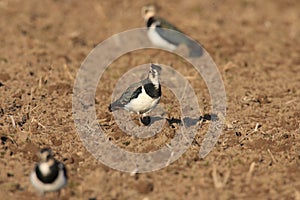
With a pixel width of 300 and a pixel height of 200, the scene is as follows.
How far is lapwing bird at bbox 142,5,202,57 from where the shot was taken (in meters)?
12.2

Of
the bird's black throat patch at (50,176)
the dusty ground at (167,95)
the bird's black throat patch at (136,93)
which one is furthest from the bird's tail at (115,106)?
the bird's black throat patch at (50,176)

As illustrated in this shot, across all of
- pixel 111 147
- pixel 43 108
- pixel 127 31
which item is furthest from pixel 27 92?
pixel 127 31

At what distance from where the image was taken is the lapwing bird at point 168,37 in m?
12.2

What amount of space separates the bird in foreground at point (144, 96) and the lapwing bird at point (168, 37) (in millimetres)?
3049

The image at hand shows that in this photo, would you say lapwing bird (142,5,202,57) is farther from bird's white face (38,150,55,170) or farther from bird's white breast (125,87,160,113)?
bird's white face (38,150,55,170)

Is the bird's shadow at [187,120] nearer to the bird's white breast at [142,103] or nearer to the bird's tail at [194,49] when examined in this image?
the bird's white breast at [142,103]

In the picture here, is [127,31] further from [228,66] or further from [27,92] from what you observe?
[27,92]

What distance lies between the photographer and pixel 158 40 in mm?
12320

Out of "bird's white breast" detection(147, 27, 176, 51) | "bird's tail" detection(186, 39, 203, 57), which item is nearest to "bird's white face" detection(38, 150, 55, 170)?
"bird's white breast" detection(147, 27, 176, 51)

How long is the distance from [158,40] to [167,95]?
2.19 meters

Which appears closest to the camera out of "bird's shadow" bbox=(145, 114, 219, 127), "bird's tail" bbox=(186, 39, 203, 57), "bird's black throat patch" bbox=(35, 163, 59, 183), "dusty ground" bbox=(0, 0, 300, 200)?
"bird's black throat patch" bbox=(35, 163, 59, 183)

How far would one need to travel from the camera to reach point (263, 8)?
608 inches

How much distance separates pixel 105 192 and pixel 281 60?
6699 mm

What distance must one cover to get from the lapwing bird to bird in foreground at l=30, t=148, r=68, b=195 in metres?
5.62
